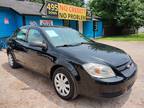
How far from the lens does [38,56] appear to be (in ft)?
15.6

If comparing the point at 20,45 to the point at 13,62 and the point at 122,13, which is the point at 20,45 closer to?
the point at 13,62

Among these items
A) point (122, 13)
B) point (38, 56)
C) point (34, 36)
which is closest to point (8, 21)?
point (34, 36)

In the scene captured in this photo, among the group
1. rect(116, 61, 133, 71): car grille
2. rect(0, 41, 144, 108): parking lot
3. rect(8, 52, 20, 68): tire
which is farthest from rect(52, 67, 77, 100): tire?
rect(8, 52, 20, 68): tire

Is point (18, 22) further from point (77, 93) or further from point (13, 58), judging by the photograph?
point (77, 93)

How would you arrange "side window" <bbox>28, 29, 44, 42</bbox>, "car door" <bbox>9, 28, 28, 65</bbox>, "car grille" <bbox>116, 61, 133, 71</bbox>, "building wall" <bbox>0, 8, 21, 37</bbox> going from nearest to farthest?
"car grille" <bbox>116, 61, 133, 71</bbox>, "side window" <bbox>28, 29, 44, 42</bbox>, "car door" <bbox>9, 28, 28, 65</bbox>, "building wall" <bbox>0, 8, 21, 37</bbox>

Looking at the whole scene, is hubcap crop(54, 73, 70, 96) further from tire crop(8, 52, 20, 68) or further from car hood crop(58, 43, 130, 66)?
tire crop(8, 52, 20, 68)

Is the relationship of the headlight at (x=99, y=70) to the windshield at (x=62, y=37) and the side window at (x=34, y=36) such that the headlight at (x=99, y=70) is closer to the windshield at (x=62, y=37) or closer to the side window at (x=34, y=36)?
the windshield at (x=62, y=37)

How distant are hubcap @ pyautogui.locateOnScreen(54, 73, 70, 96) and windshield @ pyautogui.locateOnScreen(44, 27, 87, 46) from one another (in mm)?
834

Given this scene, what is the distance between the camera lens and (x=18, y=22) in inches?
542

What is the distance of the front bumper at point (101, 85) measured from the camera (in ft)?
11.4

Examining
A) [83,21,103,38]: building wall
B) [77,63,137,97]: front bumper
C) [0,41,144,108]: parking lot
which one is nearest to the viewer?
[77,63,137,97]: front bumper

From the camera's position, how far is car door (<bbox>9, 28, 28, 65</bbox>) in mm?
5469

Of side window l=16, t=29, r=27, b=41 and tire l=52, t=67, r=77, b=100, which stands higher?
side window l=16, t=29, r=27, b=41

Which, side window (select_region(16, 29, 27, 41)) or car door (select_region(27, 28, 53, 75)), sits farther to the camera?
side window (select_region(16, 29, 27, 41))
